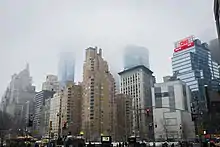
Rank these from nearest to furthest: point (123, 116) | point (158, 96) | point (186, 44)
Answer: point (123, 116), point (158, 96), point (186, 44)

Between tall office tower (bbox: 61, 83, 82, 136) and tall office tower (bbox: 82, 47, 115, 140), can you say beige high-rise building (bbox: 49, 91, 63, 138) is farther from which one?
tall office tower (bbox: 82, 47, 115, 140)

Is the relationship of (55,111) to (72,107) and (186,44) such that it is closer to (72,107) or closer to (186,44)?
(72,107)

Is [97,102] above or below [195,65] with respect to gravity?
below

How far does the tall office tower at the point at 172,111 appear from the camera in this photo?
12014 cm

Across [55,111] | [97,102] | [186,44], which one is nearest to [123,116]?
[97,102]

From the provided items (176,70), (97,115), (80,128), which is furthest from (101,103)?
(176,70)

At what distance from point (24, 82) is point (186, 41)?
107 metres

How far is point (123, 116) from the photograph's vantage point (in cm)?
12481

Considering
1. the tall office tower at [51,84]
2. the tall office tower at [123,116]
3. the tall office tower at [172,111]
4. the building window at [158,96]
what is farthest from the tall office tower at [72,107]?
the tall office tower at [51,84]

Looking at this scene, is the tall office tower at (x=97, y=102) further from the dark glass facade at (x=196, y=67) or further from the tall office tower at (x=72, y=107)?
the dark glass facade at (x=196, y=67)

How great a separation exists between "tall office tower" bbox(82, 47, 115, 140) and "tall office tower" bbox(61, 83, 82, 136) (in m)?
3.27

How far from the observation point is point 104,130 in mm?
114500

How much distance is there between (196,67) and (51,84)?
9623 centimetres

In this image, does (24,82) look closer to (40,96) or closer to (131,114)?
(40,96)
